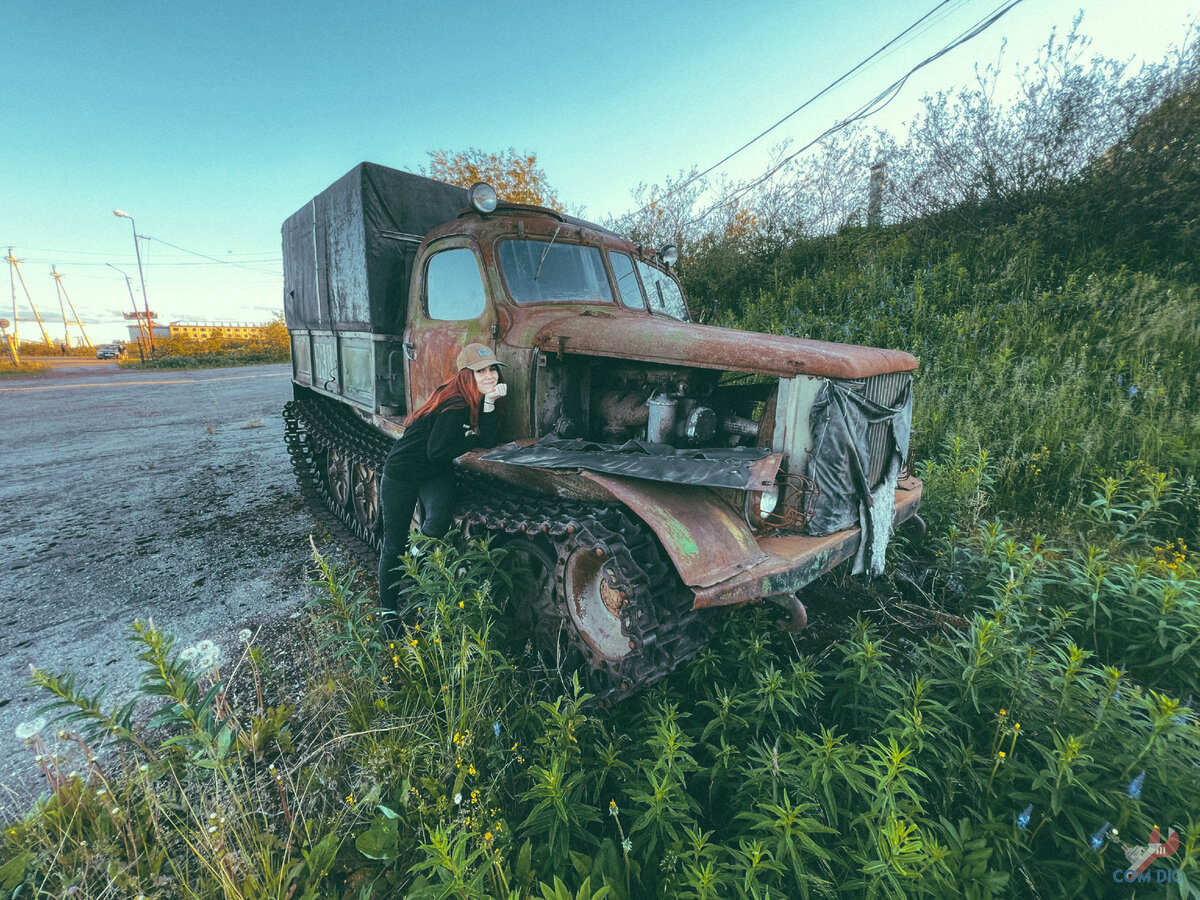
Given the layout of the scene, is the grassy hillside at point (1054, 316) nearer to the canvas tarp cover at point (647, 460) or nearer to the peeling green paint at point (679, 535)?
the canvas tarp cover at point (647, 460)

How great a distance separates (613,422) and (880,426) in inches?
63.7

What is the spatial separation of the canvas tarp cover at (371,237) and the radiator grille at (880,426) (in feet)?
12.5

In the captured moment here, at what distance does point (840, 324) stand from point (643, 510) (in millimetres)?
6789

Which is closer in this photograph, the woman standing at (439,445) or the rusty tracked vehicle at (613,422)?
the rusty tracked vehicle at (613,422)

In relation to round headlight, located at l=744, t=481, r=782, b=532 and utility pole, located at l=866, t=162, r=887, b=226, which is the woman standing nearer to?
round headlight, located at l=744, t=481, r=782, b=532

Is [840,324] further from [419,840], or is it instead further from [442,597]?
[419,840]

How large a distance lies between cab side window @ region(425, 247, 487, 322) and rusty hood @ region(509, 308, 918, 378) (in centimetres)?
52

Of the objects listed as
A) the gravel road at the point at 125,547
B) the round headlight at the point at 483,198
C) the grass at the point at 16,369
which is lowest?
the gravel road at the point at 125,547

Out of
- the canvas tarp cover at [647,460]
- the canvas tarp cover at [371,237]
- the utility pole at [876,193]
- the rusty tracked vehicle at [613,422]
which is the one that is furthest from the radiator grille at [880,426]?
the utility pole at [876,193]

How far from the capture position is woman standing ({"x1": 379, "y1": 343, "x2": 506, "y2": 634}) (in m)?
3.10

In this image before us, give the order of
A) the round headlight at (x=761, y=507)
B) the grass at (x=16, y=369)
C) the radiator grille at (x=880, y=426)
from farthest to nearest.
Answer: the grass at (x=16, y=369) → the radiator grille at (x=880, y=426) → the round headlight at (x=761, y=507)

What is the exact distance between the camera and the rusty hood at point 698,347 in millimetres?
2500

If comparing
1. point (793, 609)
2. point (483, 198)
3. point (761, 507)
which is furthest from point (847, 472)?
point (483, 198)

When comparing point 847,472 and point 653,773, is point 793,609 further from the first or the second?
point 653,773
